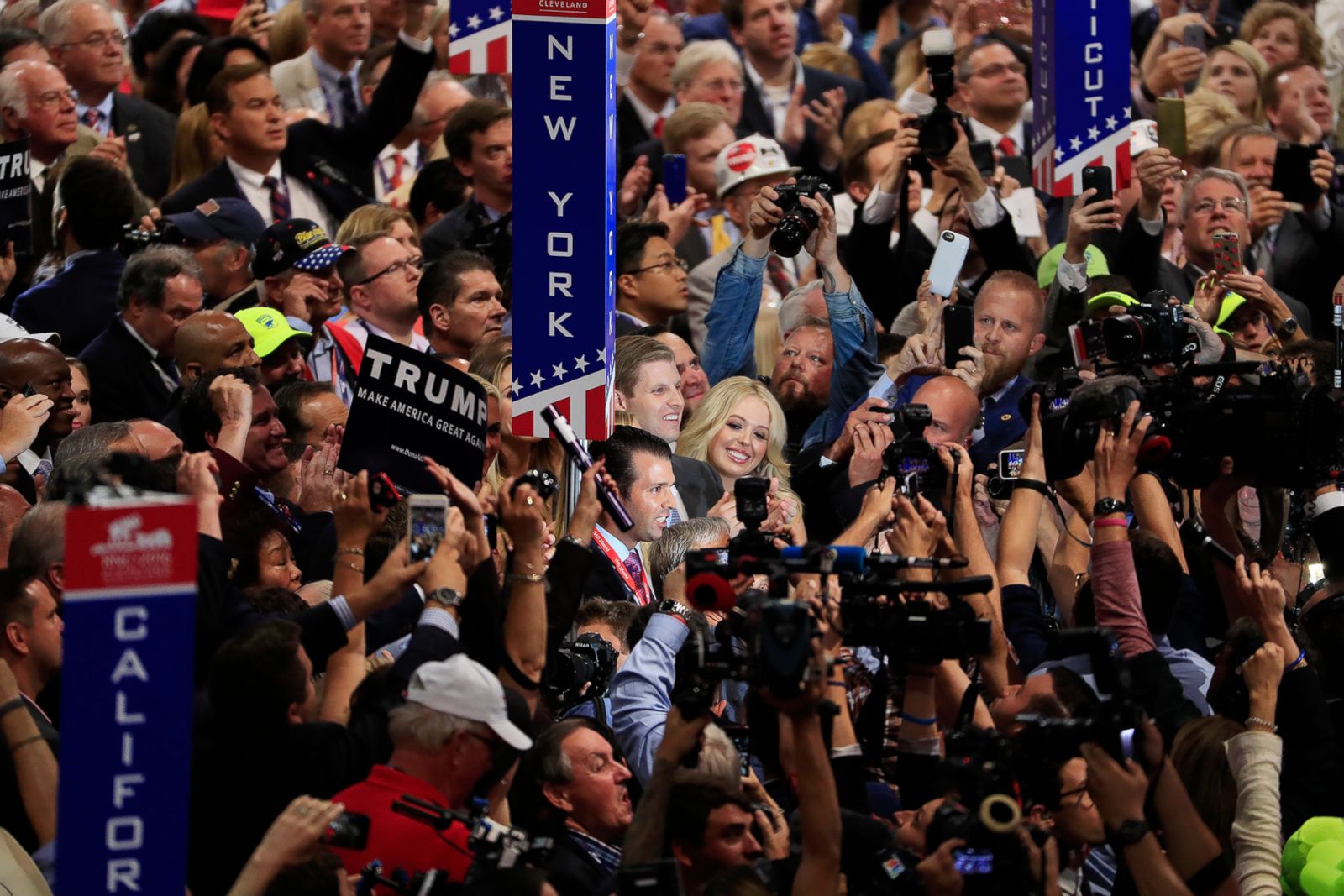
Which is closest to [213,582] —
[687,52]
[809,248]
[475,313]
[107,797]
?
[107,797]

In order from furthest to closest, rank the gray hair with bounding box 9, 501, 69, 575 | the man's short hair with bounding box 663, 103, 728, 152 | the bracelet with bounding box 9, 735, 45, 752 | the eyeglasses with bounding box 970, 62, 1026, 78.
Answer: the eyeglasses with bounding box 970, 62, 1026, 78
the man's short hair with bounding box 663, 103, 728, 152
the gray hair with bounding box 9, 501, 69, 575
the bracelet with bounding box 9, 735, 45, 752

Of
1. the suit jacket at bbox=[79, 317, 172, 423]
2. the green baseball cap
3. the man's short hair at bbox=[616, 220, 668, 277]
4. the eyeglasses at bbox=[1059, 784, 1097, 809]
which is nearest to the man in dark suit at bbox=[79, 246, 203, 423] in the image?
Result: the suit jacket at bbox=[79, 317, 172, 423]

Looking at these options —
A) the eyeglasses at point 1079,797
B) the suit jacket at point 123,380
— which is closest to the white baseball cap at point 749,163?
the suit jacket at point 123,380

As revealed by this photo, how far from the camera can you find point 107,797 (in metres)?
4.97

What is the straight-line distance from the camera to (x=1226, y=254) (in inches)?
396

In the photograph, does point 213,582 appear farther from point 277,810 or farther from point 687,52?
point 687,52

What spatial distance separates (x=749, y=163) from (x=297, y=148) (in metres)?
2.30

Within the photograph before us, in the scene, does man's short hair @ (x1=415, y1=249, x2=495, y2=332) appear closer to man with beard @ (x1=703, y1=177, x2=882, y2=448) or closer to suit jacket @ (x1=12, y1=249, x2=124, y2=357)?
man with beard @ (x1=703, y1=177, x2=882, y2=448)

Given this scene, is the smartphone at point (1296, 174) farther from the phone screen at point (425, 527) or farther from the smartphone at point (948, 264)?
the phone screen at point (425, 527)

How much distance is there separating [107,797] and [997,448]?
4.77 metres

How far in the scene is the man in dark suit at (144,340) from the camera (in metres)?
9.16

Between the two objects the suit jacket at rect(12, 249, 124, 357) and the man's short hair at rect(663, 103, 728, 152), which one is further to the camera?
the man's short hair at rect(663, 103, 728, 152)

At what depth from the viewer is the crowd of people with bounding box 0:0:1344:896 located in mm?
5723

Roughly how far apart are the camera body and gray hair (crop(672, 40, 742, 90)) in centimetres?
315
